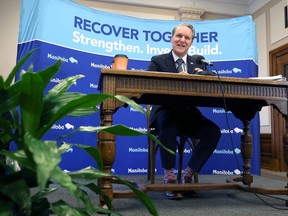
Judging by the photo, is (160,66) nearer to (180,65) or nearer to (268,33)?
(180,65)

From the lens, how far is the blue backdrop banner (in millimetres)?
2785

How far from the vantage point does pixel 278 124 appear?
4.28 metres

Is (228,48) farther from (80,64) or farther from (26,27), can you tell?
(26,27)

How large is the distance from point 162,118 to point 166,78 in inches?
16.8

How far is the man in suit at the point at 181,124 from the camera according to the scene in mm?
1708

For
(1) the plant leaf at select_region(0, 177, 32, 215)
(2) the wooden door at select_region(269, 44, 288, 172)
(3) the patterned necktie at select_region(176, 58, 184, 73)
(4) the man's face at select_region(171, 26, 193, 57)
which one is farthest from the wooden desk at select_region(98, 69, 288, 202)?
(2) the wooden door at select_region(269, 44, 288, 172)

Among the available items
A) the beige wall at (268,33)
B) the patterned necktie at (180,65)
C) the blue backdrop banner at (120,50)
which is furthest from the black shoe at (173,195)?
the beige wall at (268,33)

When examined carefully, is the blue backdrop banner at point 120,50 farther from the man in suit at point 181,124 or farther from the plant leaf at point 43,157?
the plant leaf at point 43,157

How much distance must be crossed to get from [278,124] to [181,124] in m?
3.02

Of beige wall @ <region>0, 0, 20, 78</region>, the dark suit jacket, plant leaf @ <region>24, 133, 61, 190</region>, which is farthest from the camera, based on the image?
beige wall @ <region>0, 0, 20, 78</region>

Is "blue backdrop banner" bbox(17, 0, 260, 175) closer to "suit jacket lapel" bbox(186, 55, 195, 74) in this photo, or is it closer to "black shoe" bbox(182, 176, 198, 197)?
"suit jacket lapel" bbox(186, 55, 195, 74)

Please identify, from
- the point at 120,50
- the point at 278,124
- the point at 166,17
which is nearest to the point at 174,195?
the point at 120,50

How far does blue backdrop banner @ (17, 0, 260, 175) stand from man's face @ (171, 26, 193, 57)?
129 centimetres

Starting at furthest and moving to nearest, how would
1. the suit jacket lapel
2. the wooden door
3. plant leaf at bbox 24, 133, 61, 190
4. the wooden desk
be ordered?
the wooden door, the suit jacket lapel, the wooden desk, plant leaf at bbox 24, 133, 61, 190
